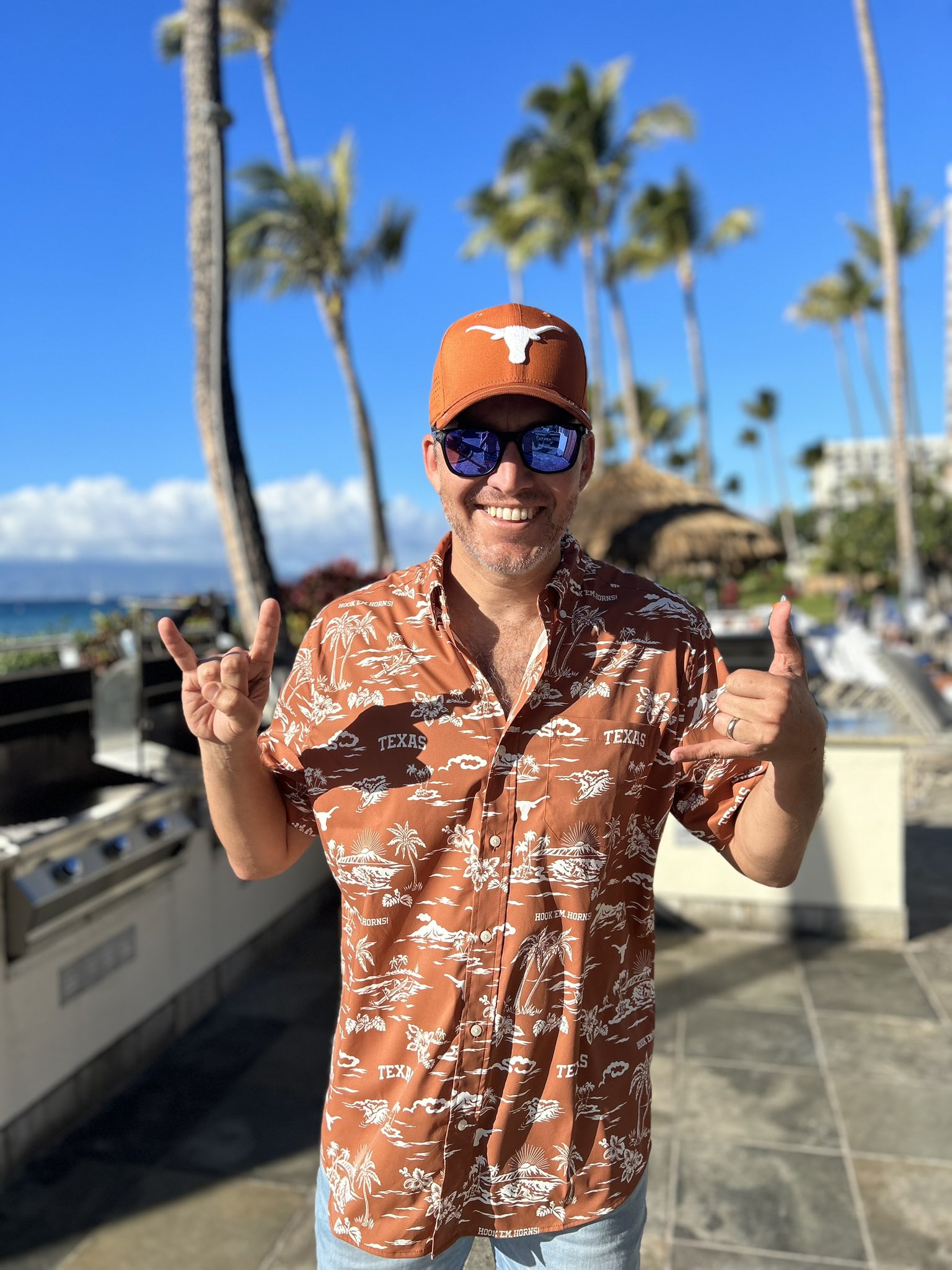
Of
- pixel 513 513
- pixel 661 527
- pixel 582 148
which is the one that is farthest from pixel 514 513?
pixel 582 148

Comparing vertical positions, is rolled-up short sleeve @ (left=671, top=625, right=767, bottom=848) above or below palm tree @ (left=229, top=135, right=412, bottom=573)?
below

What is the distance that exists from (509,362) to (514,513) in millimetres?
226

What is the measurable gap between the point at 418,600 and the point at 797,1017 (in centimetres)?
376

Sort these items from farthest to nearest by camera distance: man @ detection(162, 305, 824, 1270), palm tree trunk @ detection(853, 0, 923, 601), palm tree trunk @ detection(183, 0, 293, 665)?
1. palm tree trunk @ detection(853, 0, 923, 601)
2. palm tree trunk @ detection(183, 0, 293, 665)
3. man @ detection(162, 305, 824, 1270)

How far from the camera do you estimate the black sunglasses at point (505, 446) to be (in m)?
1.44

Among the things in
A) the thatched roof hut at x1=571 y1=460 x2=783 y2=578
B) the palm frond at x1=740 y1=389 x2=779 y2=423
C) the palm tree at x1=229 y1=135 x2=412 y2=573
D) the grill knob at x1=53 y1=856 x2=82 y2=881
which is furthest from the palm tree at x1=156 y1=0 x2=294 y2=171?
the palm frond at x1=740 y1=389 x2=779 y2=423

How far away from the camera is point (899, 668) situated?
8.16 m

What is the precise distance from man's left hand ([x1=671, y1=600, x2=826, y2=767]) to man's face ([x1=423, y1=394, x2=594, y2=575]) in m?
0.37

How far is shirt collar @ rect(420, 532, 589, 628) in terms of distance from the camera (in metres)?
1.48

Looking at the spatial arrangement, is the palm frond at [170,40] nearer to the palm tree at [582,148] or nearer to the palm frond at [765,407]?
the palm tree at [582,148]

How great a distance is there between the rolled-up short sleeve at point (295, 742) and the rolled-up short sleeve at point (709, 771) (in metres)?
0.59

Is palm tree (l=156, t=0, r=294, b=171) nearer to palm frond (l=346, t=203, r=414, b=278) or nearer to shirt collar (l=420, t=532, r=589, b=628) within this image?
palm frond (l=346, t=203, r=414, b=278)

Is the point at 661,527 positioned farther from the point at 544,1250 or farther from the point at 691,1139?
the point at 544,1250

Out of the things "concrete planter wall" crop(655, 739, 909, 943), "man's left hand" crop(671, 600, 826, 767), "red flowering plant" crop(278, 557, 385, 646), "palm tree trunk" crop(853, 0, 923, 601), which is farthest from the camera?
"palm tree trunk" crop(853, 0, 923, 601)
